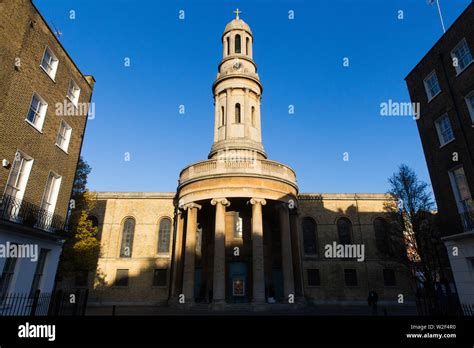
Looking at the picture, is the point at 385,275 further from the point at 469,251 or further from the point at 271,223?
the point at 469,251

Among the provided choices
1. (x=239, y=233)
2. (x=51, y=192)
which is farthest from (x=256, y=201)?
(x=51, y=192)

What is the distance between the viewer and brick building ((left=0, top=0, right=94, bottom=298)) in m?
11.9

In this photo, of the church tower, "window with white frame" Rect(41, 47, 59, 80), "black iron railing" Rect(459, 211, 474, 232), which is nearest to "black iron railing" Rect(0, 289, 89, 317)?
the church tower

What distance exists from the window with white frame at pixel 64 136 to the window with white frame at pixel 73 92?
5.77ft

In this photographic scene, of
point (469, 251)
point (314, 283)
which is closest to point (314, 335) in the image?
point (469, 251)

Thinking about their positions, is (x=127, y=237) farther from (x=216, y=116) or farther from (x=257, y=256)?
(x=257, y=256)

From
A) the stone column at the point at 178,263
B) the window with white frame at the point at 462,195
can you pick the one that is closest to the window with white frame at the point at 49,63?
the stone column at the point at 178,263

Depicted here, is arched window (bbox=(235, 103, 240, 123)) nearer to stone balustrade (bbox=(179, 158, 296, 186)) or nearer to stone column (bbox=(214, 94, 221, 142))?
stone column (bbox=(214, 94, 221, 142))

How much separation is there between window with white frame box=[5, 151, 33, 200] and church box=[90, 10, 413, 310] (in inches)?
429

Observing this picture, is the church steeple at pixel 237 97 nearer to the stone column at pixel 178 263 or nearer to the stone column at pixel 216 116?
the stone column at pixel 216 116

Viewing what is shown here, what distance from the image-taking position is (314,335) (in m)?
6.98

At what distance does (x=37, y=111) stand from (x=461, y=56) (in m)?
22.2

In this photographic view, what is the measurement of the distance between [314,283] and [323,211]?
7589mm

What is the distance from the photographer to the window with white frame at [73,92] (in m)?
17.3
